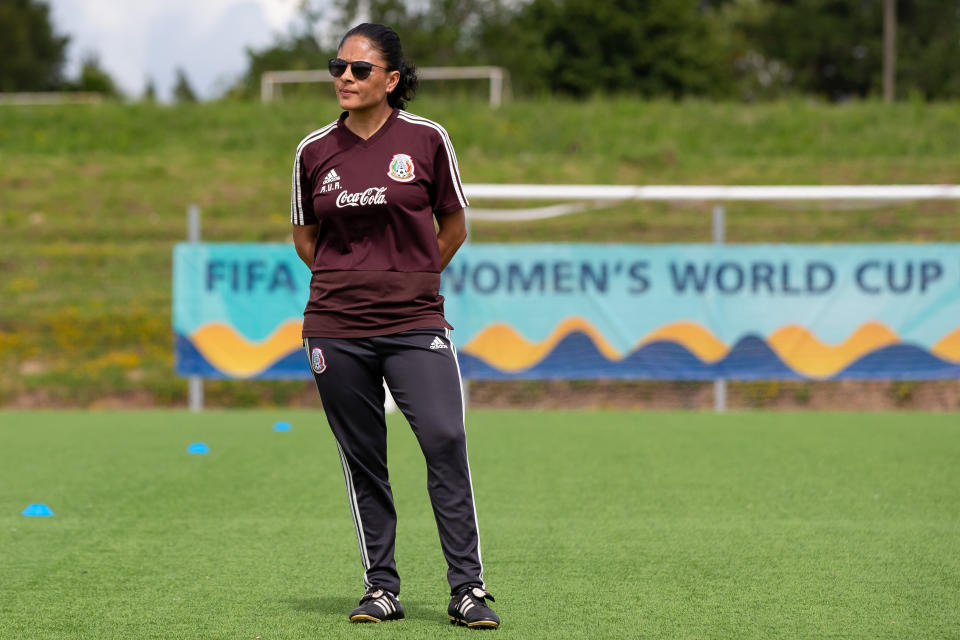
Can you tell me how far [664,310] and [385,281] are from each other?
7923mm

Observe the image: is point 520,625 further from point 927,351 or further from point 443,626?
point 927,351

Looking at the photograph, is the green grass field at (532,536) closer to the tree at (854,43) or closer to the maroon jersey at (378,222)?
the maroon jersey at (378,222)

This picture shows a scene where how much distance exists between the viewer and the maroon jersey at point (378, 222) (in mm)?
3834

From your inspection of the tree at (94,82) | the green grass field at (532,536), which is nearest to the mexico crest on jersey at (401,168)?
the green grass field at (532,536)

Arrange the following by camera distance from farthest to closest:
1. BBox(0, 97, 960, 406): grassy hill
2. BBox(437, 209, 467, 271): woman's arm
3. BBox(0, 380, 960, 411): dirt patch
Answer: BBox(0, 97, 960, 406): grassy hill → BBox(0, 380, 960, 411): dirt patch → BBox(437, 209, 467, 271): woman's arm

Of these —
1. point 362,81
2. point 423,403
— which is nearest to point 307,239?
point 362,81

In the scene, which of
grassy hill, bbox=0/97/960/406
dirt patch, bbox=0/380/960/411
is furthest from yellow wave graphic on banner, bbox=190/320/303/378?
grassy hill, bbox=0/97/960/406

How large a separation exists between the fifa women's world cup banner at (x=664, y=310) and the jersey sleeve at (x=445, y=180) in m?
7.44

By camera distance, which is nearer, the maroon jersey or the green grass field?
the maroon jersey

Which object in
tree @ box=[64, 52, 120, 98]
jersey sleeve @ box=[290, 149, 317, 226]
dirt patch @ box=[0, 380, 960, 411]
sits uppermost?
tree @ box=[64, 52, 120, 98]

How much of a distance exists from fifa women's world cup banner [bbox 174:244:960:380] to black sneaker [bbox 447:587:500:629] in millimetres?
7592

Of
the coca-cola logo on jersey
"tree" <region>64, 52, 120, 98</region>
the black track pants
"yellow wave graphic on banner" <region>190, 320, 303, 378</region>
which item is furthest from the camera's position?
"tree" <region>64, 52, 120, 98</region>

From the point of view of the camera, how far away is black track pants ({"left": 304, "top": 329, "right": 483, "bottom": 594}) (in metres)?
3.91

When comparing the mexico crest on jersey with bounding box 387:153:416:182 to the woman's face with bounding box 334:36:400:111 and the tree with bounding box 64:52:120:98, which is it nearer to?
the woman's face with bounding box 334:36:400:111
